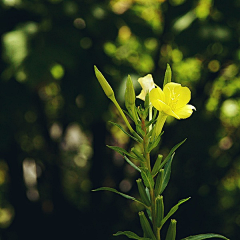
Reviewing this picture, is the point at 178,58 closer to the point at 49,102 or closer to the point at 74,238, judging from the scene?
the point at 49,102

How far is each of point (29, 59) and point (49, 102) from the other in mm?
1705

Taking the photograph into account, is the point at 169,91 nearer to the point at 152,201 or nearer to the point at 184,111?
the point at 184,111

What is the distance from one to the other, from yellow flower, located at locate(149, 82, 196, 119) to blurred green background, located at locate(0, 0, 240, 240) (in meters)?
0.82

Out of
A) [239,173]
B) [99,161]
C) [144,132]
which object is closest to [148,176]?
[144,132]

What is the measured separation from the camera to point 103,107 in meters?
1.79

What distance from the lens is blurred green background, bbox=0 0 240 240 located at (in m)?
1.71

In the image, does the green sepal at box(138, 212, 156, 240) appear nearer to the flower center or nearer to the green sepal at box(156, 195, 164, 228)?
the green sepal at box(156, 195, 164, 228)

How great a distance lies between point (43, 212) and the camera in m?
3.43

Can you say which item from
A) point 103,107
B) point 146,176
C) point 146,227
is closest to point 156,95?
point 146,176

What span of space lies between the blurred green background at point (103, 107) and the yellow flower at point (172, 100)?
82 cm

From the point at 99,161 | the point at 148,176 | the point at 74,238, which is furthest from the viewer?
the point at 74,238

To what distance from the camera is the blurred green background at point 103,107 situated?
171cm

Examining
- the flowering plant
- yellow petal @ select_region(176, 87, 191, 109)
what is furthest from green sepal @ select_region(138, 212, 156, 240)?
yellow petal @ select_region(176, 87, 191, 109)

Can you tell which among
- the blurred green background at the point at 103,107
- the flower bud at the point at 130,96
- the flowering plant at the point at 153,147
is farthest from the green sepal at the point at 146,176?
the blurred green background at the point at 103,107
